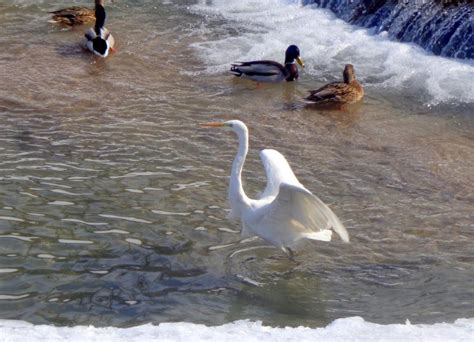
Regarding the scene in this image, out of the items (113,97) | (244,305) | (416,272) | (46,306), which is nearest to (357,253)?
(416,272)

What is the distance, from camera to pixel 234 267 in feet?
23.6

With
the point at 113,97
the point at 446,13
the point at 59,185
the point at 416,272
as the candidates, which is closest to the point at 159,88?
the point at 113,97

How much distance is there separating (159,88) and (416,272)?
5300 millimetres

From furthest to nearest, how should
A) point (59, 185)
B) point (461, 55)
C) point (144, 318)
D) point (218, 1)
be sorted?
point (218, 1) < point (461, 55) < point (59, 185) < point (144, 318)

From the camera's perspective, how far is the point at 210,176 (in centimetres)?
894

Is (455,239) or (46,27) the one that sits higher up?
(455,239)

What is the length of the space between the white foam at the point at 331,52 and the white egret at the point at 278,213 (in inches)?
171

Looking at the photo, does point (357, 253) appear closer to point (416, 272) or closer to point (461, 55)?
point (416, 272)

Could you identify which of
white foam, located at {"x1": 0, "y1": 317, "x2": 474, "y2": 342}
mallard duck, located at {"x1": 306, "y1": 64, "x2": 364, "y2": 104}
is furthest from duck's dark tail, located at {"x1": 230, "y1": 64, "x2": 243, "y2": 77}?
white foam, located at {"x1": 0, "y1": 317, "x2": 474, "y2": 342}

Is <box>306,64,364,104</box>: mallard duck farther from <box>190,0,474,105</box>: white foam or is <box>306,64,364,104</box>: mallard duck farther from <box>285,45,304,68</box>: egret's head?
<box>285,45,304,68</box>: egret's head

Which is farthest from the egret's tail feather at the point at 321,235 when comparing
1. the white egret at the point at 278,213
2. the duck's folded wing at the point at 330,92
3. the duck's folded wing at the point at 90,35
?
the duck's folded wing at the point at 90,35

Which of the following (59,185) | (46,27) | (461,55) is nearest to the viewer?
(59,185)

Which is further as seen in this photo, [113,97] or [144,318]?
[113,97]

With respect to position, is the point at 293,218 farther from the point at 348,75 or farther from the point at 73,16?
the point at 73,16
